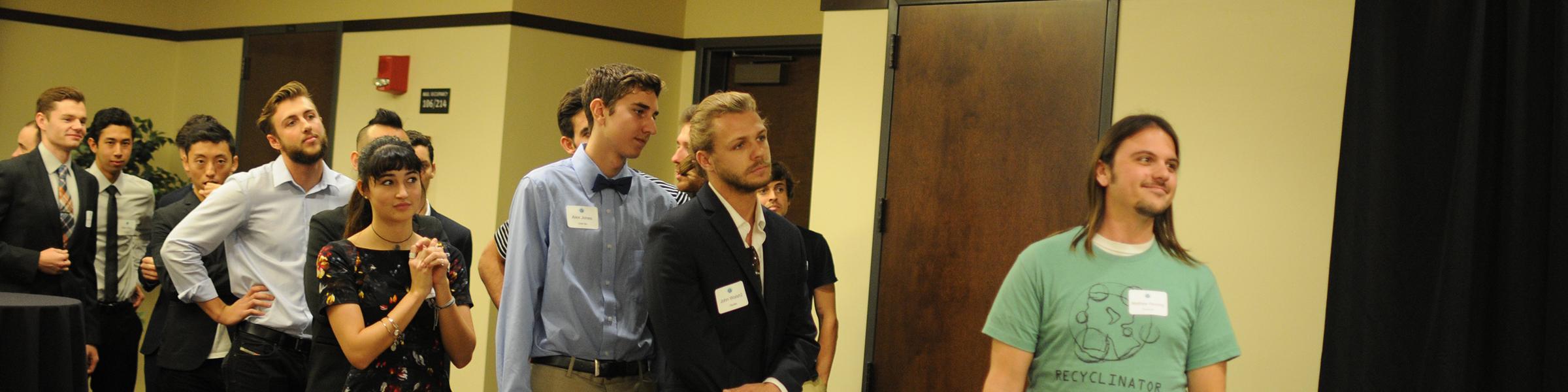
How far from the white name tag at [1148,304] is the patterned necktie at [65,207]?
4035mm

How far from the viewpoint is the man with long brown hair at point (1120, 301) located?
7.14ft

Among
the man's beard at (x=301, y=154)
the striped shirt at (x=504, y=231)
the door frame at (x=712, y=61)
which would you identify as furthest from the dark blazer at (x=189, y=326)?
the door frame at (x=712, y=61)

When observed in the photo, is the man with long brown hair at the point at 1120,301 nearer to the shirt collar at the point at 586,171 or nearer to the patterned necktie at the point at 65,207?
the shirt collar at the point at 586,171

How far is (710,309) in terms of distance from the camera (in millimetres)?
2416

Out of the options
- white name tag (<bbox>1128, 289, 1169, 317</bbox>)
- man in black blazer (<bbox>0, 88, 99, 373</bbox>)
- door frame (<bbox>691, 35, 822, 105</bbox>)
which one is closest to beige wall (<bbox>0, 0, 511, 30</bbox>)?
door frame (<bbox>691, 35, 822, 105</bbox>)

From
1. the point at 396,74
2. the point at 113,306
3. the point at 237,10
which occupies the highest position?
the point at 237,10

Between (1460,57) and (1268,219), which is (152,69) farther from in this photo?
(1460,57)

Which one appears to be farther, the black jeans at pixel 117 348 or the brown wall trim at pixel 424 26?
the brown wall trim at pixel 424 26

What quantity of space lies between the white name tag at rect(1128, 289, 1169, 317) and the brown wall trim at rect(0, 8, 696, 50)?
4368 mm

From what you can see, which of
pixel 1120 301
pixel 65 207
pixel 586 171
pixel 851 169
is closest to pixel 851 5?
pixel 851 169

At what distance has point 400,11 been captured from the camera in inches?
256

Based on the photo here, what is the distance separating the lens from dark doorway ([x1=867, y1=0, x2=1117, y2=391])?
13.5 ft

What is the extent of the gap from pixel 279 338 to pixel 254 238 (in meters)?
0.33

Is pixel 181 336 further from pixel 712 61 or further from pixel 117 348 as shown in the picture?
pixel 712 61
